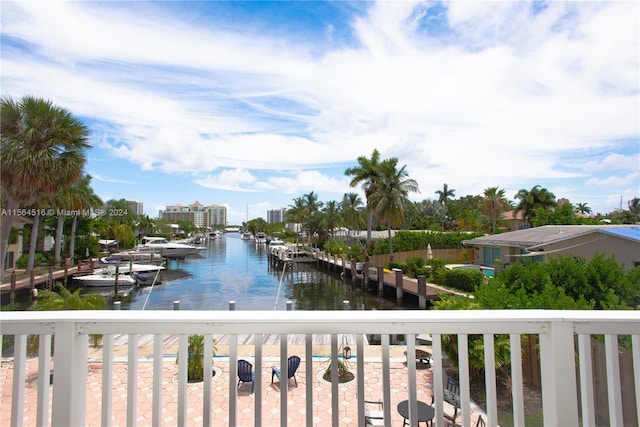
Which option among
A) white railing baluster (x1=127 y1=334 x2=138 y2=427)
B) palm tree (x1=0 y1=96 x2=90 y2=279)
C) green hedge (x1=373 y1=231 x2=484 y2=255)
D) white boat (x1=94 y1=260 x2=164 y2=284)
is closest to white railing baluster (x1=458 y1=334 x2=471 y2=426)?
white railing baluster (x1=127 y1=334 x2=138 y2=427)

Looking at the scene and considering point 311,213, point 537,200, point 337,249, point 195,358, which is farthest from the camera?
point 311,213

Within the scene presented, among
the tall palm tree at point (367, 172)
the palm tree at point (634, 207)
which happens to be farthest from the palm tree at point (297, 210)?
the palm tree at point (634, 207)

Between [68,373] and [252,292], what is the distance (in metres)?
25.8

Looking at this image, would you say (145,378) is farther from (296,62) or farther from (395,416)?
(296,62)

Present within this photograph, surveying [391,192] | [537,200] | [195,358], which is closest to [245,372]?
[195,358]

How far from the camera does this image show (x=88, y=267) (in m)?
30.7

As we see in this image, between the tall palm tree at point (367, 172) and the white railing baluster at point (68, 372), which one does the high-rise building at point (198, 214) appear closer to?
the tall palm tree at point (367, 172)

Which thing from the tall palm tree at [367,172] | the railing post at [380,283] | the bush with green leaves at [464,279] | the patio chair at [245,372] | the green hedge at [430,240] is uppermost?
the tall palm tree at [367,172]

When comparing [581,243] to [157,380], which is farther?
[581,243]

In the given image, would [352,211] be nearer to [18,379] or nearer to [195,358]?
[195,358]

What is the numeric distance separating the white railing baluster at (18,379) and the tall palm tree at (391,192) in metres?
29.2

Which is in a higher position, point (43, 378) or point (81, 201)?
point (81, 201)

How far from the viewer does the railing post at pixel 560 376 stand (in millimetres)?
1348

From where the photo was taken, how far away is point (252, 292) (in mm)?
26312
